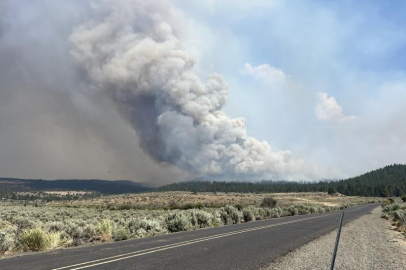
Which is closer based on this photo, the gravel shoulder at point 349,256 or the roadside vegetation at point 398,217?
the gravel shoulder at point 349,256

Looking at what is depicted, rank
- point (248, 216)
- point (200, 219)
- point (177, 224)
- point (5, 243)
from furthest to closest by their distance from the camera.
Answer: point (248, 216) < point (200, 219) < point (177, 224) < point (5, 243)

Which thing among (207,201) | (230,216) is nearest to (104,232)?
(230,216)

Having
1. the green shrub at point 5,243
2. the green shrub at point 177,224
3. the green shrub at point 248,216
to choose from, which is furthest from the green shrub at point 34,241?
the green shrub at point 248,216

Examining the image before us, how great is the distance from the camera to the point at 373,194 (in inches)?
6447

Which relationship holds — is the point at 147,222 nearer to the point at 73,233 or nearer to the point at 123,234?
the point at 123,234

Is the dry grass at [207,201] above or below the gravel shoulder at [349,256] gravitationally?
below

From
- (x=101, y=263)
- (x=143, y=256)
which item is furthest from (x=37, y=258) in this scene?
(x=143, y=256)

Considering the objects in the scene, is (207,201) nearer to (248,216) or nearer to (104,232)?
(248,216)

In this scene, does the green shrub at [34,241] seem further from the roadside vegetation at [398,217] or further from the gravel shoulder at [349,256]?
the roadside vegetation at [398,217]

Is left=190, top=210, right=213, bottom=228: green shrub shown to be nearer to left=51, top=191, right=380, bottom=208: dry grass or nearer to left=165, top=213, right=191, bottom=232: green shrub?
left=165, top=213, right=191, bottom=232: green shrub

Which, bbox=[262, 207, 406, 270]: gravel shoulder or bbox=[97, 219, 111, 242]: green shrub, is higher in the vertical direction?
bbox=[262, 207, 406, 270]: gravel shoulder

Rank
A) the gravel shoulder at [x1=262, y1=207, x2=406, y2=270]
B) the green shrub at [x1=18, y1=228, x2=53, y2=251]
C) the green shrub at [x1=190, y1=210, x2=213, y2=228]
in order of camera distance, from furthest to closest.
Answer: the green shrub at [x1=190, y1=210, x2=213, y2=228] → the green shrub at [x1=18, y1=228, x2=53, y2=251] → the gravel shoulder at [x1=262, y1=207, x2=406, y2=270]

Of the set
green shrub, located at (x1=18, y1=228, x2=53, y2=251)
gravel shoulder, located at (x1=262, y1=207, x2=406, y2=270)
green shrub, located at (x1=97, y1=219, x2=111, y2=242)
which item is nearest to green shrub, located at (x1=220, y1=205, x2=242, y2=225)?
green shrub, located at (x1=97, y1=219, x2=111, y2=242)

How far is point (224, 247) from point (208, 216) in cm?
1131
